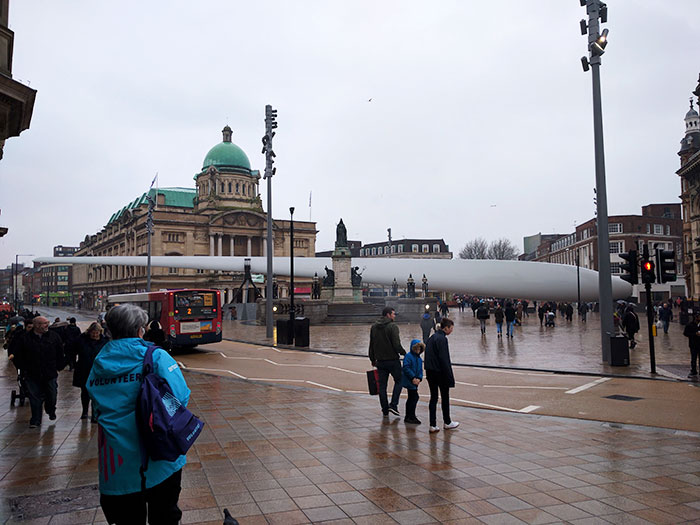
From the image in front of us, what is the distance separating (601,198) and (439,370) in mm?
9694

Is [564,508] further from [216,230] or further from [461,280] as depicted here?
[216,230]

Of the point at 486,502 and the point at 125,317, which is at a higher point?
the point at 125,317

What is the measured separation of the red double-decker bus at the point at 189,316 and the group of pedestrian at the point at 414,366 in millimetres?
13119

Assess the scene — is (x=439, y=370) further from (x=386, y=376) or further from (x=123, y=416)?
(x=123, y=416)

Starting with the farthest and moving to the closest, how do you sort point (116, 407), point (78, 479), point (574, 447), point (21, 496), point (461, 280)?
point (461, 280)
point (574, 447)
point (78, 479)
point (21, 496)
point (116, 407)

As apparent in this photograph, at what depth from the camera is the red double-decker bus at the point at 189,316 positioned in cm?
2052

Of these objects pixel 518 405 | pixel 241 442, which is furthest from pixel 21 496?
pixel 518 405

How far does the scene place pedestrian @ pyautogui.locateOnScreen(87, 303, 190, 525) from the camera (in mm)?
2814

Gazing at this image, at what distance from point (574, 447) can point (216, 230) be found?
84.7 m

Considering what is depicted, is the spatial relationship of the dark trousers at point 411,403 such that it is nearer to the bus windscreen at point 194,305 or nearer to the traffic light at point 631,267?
the traffic light at point 631,267

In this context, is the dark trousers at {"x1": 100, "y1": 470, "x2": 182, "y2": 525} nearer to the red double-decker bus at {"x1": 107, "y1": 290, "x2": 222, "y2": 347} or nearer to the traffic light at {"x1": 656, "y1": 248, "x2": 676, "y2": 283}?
the traffic light at {"x1": 656, "y1": 248, "x2": 676, "y2": 283}

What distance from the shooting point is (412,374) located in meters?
7.64

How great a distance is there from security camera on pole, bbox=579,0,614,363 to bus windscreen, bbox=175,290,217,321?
13.4 metres

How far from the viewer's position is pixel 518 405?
30.5 feet
